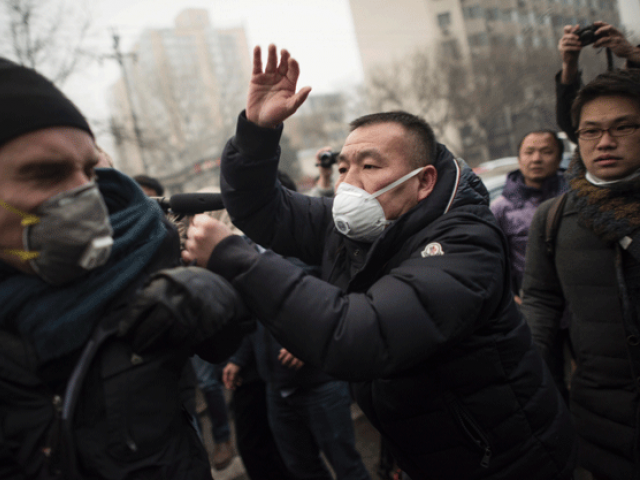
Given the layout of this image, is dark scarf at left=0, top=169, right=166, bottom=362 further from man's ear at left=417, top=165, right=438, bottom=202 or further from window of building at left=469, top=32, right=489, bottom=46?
window of building at left=469, top=32, right=489, bottom=46

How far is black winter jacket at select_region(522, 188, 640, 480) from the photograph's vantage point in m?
2.01

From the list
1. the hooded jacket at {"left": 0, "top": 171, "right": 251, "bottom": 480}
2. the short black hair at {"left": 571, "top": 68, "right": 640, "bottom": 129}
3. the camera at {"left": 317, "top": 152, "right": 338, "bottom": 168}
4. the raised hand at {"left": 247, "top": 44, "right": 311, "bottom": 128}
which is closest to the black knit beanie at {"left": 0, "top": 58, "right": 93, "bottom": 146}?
the hooded jacket at {"left": 0, "top": 171, "right": 251, "bottom": 480}

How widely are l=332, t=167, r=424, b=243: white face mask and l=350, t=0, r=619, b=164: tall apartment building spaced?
23.9 metres

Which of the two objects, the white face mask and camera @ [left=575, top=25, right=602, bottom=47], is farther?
camera @ [left=575, top=25, right=602, bottom=47]


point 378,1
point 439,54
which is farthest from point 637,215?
point 378,1

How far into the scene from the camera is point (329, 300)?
4.26ft

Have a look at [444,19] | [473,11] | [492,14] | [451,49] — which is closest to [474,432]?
[451,49]

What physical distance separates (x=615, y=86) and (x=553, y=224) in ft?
2.30

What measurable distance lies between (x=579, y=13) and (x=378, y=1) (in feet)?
108

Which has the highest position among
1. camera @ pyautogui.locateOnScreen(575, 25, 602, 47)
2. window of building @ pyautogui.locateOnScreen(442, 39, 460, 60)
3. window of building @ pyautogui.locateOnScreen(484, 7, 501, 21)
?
window of building @ pyautogui.locateOnScreen(484, 7, 501, 21)

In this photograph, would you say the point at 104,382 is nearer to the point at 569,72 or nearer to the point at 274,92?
the point at 274,92

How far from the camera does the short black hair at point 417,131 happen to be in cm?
183

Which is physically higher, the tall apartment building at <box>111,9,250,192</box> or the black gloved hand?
the tall apartment building at <box>111,9,250,192</box>

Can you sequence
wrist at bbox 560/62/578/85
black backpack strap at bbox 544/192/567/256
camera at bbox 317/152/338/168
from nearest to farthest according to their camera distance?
black backpack strap at bbox 544/192/567/256 < wrist at bbox 560/62/578/85 < camera at bbox 317/152/338/168
